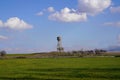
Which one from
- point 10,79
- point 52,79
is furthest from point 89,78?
point 10,79

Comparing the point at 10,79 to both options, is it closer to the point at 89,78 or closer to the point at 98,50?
the point at 89,78

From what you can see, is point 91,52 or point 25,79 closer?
point 25,79

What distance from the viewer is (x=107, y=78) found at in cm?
3003

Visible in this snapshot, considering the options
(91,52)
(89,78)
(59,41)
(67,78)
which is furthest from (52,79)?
(91,52)

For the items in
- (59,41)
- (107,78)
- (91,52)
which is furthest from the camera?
(91,52)

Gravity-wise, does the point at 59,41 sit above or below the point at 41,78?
above

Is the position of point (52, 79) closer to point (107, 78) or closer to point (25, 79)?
point (25, 79)

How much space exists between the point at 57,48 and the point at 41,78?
99.2 metres

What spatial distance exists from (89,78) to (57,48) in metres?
101

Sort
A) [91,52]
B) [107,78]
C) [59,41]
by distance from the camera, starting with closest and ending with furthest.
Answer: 1. [107,78]
2. [59,41]
3. [91,52]

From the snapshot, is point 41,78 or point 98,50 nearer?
point 41,78

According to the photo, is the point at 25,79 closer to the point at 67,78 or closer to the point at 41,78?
the point at 41,78

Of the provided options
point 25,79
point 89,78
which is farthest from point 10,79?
point 89,78

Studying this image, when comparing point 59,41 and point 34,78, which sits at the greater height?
point 59,41
